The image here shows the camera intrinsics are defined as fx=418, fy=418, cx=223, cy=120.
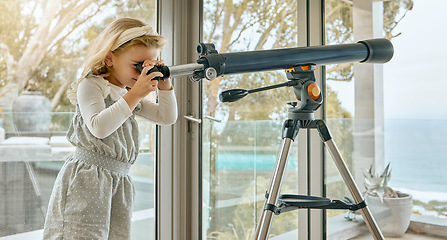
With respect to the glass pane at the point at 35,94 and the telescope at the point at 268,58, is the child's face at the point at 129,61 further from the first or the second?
the glass pane at the point at 35,94

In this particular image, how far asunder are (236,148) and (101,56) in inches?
43.2

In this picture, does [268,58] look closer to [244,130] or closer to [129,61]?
[129,61]

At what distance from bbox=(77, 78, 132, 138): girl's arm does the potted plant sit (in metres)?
1.01

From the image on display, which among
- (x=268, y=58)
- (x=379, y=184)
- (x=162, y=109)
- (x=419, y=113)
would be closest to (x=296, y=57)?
(x=268, y=58)

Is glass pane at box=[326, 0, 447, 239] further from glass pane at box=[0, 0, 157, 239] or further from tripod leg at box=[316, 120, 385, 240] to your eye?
glass pane at box=[0, 0, 157, 239]

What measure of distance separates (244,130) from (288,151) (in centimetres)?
93

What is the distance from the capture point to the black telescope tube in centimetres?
118

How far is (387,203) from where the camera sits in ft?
5.40

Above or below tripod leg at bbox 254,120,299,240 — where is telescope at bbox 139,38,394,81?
above

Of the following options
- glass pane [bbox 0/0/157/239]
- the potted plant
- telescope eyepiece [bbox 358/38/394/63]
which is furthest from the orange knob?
glass pane [bbox 0/0/157/239]

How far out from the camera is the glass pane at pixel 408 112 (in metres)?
1.51

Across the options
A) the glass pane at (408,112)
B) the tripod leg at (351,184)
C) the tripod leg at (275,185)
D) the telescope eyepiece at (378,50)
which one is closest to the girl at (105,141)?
the tripod leg at (275,185)

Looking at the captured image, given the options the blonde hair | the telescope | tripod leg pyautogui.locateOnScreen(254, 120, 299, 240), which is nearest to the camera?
the telescope

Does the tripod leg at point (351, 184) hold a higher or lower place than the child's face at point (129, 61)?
lower
